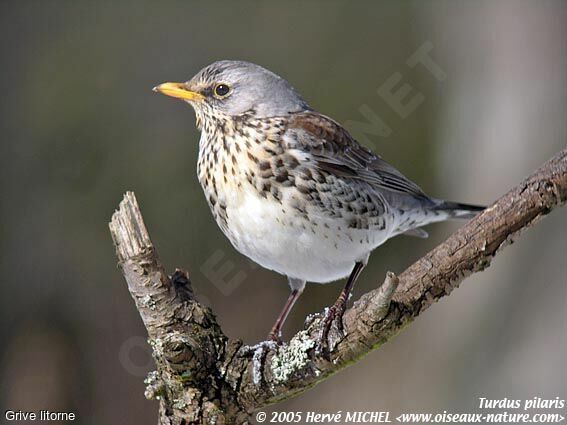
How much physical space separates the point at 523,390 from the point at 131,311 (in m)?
3.71

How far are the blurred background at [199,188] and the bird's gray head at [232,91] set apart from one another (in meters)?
3.18

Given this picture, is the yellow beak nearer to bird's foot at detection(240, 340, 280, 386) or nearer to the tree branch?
the tree branch

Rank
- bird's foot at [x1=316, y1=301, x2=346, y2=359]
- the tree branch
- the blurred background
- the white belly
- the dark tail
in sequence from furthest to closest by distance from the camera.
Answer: the blurred background → the dark tail → the white belly → bird's foot at [x1=316, y1=301, x2=346, y2=359] → the tree branch

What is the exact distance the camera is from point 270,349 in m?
4.23

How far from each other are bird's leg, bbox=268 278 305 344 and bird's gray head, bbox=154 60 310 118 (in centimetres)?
124

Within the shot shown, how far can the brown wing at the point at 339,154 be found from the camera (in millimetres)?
4723

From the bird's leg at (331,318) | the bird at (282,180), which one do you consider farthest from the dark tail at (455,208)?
the bird's leg at (331,318)

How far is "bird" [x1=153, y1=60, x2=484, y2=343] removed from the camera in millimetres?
4457

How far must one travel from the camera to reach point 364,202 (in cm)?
480

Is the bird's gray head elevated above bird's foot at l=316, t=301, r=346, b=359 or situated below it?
above

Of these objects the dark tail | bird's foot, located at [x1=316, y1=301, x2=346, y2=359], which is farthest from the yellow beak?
the dark tail

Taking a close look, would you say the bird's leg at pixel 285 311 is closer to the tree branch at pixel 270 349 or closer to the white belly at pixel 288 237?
the white belly at pixel 288 237

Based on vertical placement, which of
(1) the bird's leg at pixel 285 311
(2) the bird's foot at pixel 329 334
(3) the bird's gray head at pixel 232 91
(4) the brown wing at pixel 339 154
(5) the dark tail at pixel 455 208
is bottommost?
(2) the bird's foot at pixel 329 334

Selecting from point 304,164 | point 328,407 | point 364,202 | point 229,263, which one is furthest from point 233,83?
point 328,407
